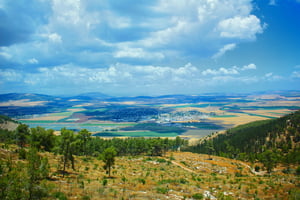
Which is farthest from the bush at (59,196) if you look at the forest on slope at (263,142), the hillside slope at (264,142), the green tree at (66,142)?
the hillside slope at (264,142)

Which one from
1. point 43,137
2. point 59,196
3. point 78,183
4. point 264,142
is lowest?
point 264,142

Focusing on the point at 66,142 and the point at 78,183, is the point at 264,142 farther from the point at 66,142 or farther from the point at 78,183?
the point at 66,142

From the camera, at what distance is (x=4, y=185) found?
455 inches

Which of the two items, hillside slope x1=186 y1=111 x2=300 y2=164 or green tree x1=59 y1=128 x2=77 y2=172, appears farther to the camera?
hillside slope x1=186 y1=111 x2=300 y2=164

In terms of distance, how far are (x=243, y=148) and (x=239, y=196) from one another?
465 feet

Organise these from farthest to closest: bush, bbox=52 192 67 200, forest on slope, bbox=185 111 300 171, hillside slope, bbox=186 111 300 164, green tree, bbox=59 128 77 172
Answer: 1. hillside slope, bbox=186 111 300 164
2. forest on slope, bbox=185 111 300 171
3. green tree, bbox=59 128 77 172
4. bush, bbox=52 192 67 200

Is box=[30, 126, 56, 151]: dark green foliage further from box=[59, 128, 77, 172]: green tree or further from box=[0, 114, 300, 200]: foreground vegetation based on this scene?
box=[59, 128, 77, 172]: green tree

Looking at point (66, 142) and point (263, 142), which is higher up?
point (66, 142)

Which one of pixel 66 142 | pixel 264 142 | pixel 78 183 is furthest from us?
pixel 264 142

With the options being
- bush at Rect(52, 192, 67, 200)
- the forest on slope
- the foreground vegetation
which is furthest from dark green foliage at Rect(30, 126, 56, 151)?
the forest on slope

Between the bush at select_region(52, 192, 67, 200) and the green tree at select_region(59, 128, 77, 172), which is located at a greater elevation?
the green tree at select_region(59, 128, 77, 172)

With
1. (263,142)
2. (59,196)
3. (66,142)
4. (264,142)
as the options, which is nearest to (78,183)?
(66,142)

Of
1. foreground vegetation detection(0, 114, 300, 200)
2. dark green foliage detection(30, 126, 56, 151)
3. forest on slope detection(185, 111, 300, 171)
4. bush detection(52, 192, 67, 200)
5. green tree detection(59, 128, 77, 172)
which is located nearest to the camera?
foreground vegetation detection(0, 114, 300, 200)

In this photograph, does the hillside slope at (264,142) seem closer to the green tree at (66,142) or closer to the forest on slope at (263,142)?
the forest on slope at (263,142)
